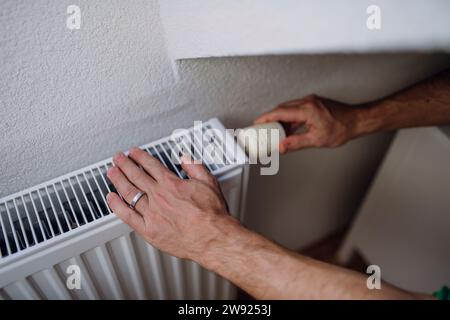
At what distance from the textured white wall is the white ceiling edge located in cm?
4

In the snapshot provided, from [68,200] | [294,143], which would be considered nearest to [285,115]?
[294,143]

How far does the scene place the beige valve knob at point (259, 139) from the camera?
0.50 metres

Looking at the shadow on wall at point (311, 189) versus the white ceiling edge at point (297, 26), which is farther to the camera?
the shadow on wall at point (311, 189)

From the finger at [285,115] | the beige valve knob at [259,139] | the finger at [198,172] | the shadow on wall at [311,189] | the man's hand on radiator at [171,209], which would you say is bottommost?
the shadow on wall at [311,189]

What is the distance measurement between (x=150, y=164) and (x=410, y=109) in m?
0.48

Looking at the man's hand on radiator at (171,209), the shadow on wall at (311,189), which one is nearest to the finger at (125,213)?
the man's hand on radiator at (171,209)

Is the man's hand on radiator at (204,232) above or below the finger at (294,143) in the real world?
below

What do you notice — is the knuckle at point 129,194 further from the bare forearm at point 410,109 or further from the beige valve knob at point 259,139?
the bare forearm at point 410,109

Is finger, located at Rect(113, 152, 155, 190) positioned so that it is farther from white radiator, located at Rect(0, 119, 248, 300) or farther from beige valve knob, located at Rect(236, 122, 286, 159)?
beige valve knob, located at Rect(236, 122, 286, 159)

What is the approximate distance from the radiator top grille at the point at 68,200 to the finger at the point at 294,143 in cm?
10

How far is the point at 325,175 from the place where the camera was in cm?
90

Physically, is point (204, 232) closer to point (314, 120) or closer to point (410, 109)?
point (314, 120)

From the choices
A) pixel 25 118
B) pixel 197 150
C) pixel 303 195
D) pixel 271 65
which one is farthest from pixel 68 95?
pixel 303 195

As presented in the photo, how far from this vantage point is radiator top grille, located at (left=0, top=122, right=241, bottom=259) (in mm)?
424
